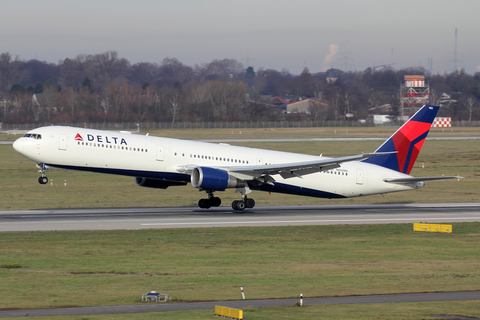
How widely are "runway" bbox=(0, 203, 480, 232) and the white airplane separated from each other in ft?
5.49

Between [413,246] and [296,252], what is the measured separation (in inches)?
241

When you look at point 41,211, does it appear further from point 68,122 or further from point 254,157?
point 68,122

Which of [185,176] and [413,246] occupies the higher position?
[185,176]

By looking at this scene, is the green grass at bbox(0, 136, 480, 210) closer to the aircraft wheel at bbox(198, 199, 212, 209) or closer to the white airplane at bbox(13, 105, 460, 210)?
the aircraft wheel at bbox(198, 199, 212, 209)

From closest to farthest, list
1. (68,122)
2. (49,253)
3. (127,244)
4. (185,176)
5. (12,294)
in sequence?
(12,294)
(49,253)
(127,244)
(185,176)
(68,122)

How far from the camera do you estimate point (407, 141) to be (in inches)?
1748

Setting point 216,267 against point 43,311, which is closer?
point 43,311

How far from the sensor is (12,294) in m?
18.7

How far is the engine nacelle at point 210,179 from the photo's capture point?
124 ft

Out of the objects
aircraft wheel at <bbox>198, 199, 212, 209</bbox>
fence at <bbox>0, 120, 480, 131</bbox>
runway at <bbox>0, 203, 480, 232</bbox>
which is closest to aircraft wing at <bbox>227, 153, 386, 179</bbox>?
runway at <bbox>0, 203, 480, 232</bbox>

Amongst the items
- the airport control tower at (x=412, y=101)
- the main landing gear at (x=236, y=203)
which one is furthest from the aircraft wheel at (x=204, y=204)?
the airport control tower at (x=412, y=101)

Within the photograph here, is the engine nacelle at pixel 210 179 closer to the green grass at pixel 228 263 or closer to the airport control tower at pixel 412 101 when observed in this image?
the green grass at pixel 228 263

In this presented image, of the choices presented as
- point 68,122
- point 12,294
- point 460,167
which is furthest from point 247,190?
point 68,122

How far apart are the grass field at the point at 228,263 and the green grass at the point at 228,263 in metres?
0.04
